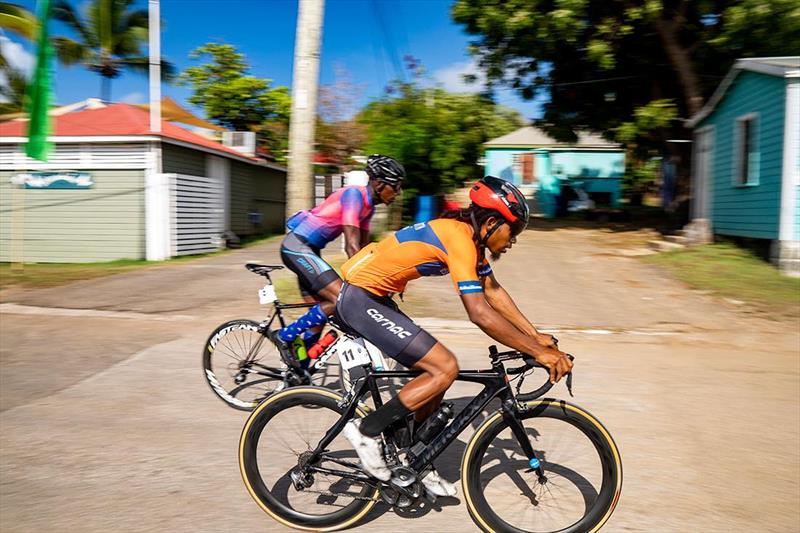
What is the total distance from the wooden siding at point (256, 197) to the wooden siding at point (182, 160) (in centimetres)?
281

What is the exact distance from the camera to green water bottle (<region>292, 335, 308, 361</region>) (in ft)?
16.5

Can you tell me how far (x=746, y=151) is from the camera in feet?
47.6

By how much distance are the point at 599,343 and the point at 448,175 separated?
12.3 m

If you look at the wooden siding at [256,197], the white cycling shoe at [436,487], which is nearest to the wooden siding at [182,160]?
the wooden siding at [256,197]

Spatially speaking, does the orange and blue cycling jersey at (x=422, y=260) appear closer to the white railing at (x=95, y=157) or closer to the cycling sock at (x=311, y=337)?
the cycling sock at (x=311, y=337)

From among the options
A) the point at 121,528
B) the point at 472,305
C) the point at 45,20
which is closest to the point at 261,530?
the point at 121,528

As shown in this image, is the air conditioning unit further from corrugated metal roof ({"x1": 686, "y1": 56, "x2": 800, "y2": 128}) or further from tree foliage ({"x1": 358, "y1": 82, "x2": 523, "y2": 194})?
corrugated metal roof ({"x1": 686, "y1": 56, "x2": 800, "y2": 128})

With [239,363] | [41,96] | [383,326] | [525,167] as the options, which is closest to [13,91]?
[41,96]

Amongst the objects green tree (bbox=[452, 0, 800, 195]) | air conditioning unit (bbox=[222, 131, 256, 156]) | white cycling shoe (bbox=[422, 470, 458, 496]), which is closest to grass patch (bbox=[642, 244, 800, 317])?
green tree (bbox=[452, 0, 800, 195])

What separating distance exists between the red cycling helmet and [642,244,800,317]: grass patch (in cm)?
715

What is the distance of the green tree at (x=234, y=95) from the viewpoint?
33.6 meters

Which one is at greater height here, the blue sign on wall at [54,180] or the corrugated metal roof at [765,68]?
the corrugated metal roof at [765,68]

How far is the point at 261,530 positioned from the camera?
10.9 ft

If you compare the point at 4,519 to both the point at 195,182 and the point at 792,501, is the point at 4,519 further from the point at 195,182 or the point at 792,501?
the point at 195,182
